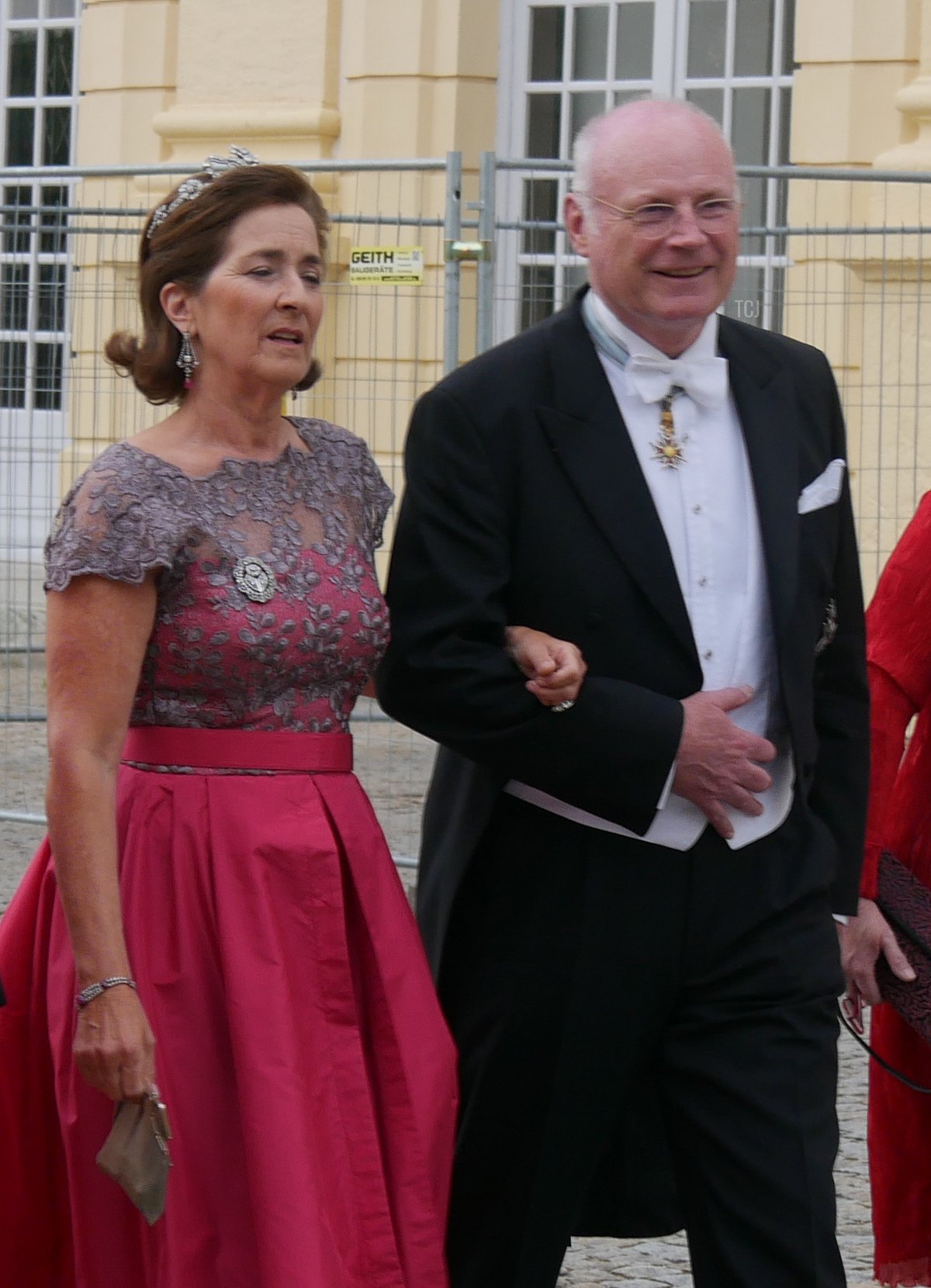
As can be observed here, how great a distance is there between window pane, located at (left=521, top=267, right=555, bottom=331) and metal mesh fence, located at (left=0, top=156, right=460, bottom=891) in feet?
1.11

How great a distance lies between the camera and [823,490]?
130 inches

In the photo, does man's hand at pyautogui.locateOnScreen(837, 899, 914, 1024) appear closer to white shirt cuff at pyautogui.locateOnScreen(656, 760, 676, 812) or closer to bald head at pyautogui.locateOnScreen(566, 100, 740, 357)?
white shirt cuff at pyautogui.locateOnScreen(656, 760, 676, 812)

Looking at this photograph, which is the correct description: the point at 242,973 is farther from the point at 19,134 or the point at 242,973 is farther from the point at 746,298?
the point at 19,134

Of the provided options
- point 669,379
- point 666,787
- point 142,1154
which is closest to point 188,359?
point 669,379

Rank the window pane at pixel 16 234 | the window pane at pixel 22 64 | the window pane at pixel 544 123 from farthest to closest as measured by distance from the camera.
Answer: the window pane at pixel 22 64, the window pane at pixel 544 123, the window pane at pixel 16 234

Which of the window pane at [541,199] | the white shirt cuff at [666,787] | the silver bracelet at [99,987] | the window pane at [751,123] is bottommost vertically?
the silver bracelet at [99,987]

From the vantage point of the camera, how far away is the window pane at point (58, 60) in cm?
A: 1388

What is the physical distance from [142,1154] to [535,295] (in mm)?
5661

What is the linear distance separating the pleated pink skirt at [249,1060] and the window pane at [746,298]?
4713mm

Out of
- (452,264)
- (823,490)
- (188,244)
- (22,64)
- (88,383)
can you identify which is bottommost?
(823,490)

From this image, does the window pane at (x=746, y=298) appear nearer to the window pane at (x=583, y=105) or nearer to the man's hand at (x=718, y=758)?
the window pane at (x=583, y=105)

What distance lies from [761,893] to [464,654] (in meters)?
0.54

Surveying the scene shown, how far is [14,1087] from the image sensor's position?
3.24 meters

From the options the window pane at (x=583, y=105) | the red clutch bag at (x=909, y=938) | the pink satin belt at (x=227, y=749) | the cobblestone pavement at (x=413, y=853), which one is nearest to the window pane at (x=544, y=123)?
the window pane at (x=583, y=105)
